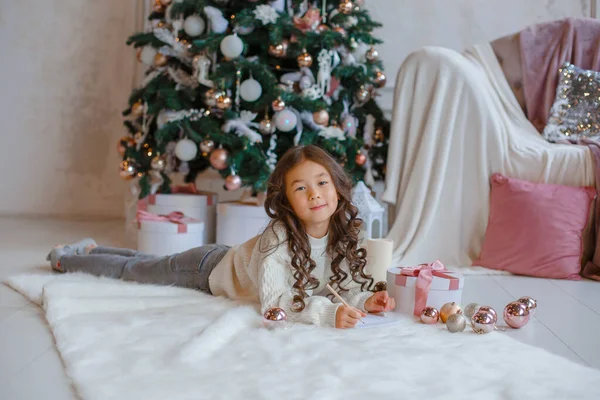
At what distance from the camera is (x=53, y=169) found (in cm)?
400

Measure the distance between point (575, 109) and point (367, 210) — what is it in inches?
39.1

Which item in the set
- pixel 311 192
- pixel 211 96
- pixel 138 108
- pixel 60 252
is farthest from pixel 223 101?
pixel 311 192

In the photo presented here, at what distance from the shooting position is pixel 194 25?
9.46 ft

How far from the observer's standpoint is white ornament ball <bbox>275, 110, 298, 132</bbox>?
2.79 meters

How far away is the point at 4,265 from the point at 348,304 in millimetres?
1329

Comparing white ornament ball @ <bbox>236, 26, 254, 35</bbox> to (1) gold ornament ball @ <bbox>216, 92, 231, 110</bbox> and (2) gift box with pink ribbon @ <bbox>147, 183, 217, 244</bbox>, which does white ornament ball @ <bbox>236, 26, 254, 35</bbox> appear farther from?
(2) gift box with pink ribbon @ <bbox>147, 183, 217, 244</bbox>

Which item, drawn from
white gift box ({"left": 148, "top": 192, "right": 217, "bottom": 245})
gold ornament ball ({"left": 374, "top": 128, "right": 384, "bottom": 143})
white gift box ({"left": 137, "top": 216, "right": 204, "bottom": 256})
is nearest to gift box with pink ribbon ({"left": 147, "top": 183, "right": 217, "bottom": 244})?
white gift box ({"left": 148, "top": 192, "right": 217, "bottom": 245})

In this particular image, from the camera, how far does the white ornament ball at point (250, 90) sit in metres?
2.82

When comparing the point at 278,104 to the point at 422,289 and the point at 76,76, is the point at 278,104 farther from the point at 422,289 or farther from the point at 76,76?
the point at 76,76

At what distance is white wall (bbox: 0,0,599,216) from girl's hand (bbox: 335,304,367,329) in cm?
246

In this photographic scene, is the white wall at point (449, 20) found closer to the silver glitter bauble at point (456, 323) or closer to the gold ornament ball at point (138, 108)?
the gold ornament ball at point (138, 108)

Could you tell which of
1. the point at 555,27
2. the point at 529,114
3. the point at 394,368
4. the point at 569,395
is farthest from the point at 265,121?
the point at 569,395

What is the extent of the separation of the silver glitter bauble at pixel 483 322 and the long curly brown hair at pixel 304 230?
296 millimetres

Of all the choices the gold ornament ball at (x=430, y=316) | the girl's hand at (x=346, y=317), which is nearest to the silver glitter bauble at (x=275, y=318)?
the girl's hand at (x=346, y=317)
